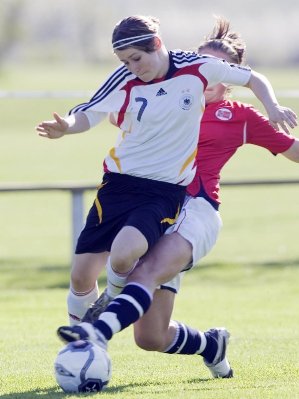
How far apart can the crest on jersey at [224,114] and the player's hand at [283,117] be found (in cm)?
52

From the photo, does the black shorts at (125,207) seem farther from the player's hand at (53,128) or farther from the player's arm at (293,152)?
the player's arm at (293,152)

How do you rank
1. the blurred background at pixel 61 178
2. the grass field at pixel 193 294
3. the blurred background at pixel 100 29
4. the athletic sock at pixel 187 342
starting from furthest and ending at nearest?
the blurred background at pixel 100 29 → the blurred background at pixel 61 178 → the athletic sock at pixel 187 342 → the grass field at pixel 193 294

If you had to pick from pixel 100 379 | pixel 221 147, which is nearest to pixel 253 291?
pixel 221 147

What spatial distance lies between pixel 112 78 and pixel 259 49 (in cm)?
9806

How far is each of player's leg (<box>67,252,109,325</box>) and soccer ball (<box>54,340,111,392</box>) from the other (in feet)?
2.42

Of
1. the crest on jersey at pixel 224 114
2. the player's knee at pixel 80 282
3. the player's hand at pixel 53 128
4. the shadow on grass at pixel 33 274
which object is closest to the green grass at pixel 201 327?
the shadow on grass at pixel 33 274

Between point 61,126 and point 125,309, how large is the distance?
1120mm

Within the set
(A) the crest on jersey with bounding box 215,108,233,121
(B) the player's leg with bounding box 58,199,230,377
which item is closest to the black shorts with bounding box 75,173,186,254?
(B) the player's leg with bounding box 58,199,230,377

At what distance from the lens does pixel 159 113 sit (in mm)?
6477

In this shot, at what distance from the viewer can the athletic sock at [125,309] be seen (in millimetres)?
6035

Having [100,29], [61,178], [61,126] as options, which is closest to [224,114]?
[61,126]

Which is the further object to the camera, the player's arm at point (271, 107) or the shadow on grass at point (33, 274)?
the shadow on grass at point (33, 274)

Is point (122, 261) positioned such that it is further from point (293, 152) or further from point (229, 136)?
point (293, 152)

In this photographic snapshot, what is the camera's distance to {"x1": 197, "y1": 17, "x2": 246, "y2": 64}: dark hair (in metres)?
7.21
